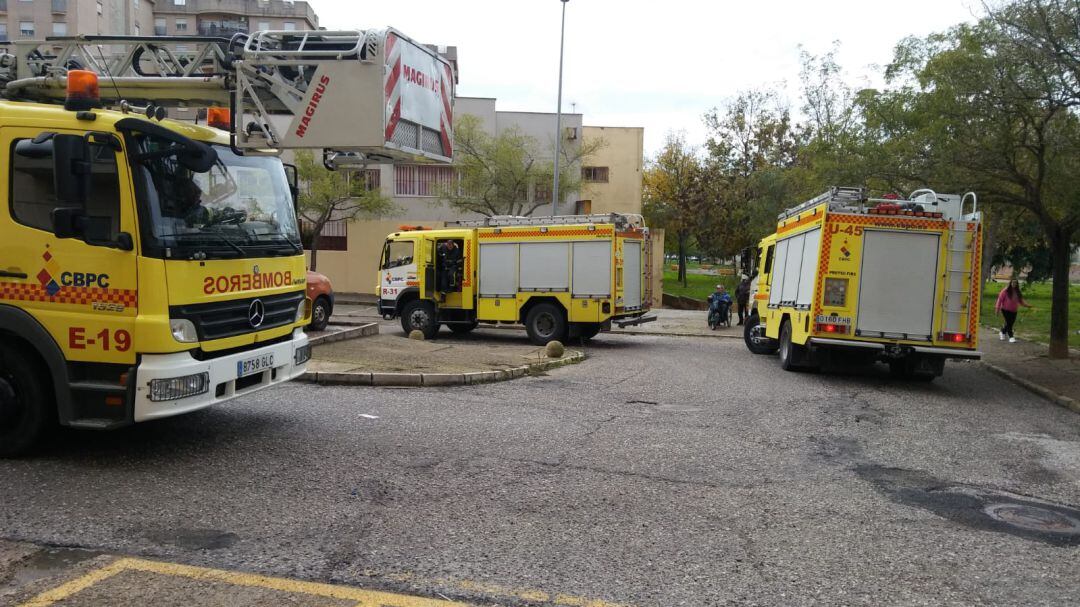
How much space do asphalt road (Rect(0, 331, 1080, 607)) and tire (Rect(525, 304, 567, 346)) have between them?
24.2 feet

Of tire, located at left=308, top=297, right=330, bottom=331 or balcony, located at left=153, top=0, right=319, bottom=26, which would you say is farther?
balcony, located at left=153, top=0, right=319, bottom=26

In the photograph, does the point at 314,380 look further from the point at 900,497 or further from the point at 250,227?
the point at 900,497

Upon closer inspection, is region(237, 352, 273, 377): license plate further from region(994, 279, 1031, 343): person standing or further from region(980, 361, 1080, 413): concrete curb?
region(994, 279, 1031, 343): person standing

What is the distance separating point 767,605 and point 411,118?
5.55 metres

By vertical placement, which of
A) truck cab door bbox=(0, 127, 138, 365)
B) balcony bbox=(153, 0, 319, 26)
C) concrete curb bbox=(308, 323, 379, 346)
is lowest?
concrete curb bbox=(308, 323, 379, 346)

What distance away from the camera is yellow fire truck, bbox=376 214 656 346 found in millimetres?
16562

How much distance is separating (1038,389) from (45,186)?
13290 mm

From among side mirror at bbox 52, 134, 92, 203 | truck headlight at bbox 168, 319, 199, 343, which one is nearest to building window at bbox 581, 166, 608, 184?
truck headlight at bbox 168, 319, 199, 343

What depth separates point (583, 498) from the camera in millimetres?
5539

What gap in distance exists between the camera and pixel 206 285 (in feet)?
20.2

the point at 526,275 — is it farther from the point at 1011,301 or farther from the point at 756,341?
the point at 1011,301

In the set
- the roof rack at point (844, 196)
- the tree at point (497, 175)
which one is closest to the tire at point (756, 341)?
the roof rack at point (844, 196)

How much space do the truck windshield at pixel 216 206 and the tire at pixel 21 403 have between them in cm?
138

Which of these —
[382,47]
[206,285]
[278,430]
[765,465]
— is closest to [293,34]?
[382,47]
